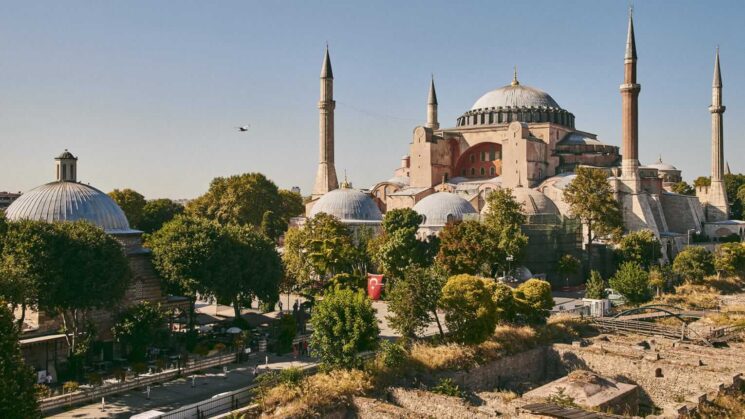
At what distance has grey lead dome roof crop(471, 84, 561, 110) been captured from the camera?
46188 mm

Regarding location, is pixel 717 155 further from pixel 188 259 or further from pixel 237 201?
pixel 188 259

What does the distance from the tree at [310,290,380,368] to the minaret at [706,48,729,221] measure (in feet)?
112

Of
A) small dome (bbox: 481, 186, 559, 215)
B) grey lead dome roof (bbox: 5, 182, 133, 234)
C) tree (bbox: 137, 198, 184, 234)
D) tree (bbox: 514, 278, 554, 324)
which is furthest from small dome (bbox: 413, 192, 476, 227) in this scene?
tree (bbox: 137, 198, 184, 234)

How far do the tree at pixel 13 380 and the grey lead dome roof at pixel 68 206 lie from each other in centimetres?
877

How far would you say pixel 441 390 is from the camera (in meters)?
16.3

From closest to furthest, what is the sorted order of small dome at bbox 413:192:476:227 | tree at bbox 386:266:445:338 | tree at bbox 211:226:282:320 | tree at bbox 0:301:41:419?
tree at bbox 0:301:41:419 → tree at bbox 386:266:445:338 → tree at bbox 211:226:282:320 → small dome at bbox 413:192:476:227

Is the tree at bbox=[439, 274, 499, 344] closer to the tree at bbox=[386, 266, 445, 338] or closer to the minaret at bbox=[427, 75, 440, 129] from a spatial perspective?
the tree at bbox=[386, 266, 445, 338]

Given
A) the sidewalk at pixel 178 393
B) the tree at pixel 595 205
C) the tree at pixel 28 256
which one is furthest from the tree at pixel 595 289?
the tree at pixel 28 256

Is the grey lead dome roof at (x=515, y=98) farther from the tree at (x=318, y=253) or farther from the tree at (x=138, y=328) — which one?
the tree at (x=138, y=328)

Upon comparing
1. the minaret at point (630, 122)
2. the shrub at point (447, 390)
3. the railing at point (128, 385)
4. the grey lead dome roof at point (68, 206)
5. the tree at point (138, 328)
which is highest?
the minaret at point (630, 122)

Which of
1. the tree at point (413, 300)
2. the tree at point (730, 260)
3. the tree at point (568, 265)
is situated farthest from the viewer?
the tree at point (730, 260)

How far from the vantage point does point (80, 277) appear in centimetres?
1706

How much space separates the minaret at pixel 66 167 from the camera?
72.0 ft

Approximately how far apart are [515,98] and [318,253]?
24.0m
